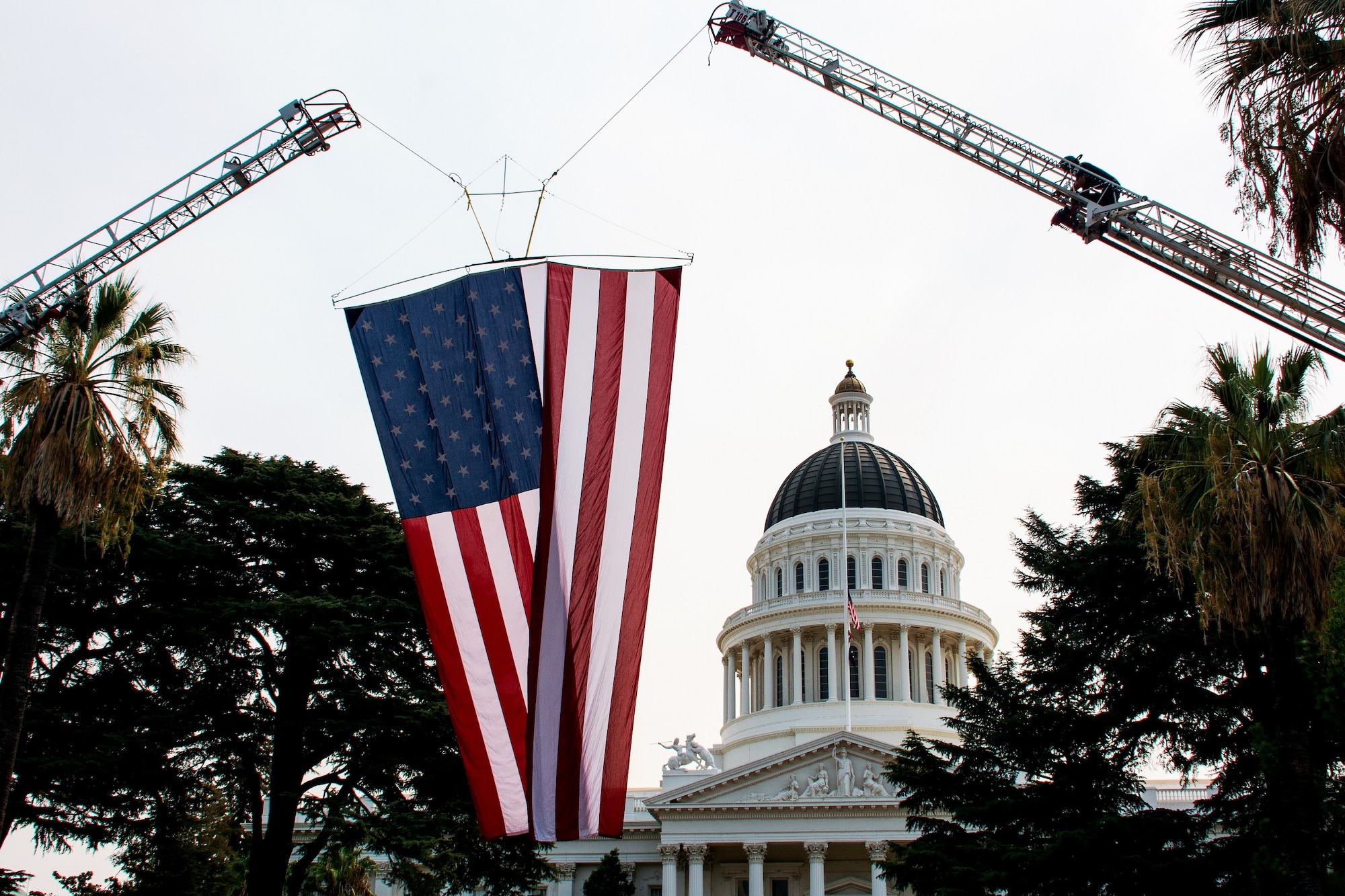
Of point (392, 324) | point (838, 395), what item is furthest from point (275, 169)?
point (838, 395)

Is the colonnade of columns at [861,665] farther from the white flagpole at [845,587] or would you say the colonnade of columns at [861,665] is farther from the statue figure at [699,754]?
the statue figure at [699,754]

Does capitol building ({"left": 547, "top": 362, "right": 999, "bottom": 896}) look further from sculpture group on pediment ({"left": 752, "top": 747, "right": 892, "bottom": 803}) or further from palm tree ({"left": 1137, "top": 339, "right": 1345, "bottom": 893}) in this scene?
palm tree ({"left": 1137, "top": 339, "right": 1345, "bottom": 893})

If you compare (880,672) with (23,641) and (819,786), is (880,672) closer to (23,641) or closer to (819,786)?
(819,786)

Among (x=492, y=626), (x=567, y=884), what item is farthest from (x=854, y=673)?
(x=492, y=626)

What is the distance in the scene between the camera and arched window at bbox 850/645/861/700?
248ft

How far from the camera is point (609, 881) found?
56094 millimetres

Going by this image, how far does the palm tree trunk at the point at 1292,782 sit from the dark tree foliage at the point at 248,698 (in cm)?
1887

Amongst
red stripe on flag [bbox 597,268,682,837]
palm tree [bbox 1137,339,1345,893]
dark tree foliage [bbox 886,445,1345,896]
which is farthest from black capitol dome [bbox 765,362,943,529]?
red stripe on flag [bbox 597,268,682,837]

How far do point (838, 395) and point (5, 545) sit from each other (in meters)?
68.7

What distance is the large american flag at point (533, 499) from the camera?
1427 cm

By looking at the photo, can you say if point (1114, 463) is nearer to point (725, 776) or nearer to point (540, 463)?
point (540, 463)

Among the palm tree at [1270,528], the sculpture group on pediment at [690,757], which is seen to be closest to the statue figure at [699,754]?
the sculpture group on pediment at [690,757]

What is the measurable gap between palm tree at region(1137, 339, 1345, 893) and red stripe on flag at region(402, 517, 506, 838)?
34.8 ft

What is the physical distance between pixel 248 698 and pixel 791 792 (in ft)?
102
